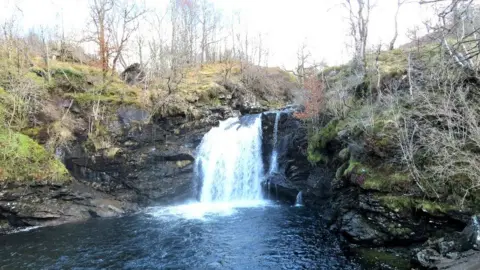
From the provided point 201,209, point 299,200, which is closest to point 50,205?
Answer: point 201,209

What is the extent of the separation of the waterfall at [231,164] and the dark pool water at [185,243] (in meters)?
3.97

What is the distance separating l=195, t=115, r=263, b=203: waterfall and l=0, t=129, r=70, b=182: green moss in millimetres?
9033

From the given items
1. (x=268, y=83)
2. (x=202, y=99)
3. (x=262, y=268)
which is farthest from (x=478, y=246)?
(x=268, y=83)

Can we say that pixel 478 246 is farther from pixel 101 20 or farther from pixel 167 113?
pixel 101 20

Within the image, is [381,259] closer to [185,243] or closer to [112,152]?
[185,243]

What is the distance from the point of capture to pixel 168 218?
59.9 ft

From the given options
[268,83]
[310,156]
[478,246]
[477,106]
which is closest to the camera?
[478,246]

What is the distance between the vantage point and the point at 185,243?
14039mm

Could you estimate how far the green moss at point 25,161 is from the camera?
17.8m

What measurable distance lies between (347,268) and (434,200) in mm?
3903

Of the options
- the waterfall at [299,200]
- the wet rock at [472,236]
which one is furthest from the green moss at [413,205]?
the waterfall at [299,200]

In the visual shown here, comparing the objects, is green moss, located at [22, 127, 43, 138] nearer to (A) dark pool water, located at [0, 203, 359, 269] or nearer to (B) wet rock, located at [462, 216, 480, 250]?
(A) dark pool water, located at [0, 203, 359, 269]

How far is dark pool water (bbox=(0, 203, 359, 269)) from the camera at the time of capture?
39.1 feet

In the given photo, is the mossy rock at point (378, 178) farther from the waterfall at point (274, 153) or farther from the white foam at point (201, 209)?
the waterfall at point (274, 153)
